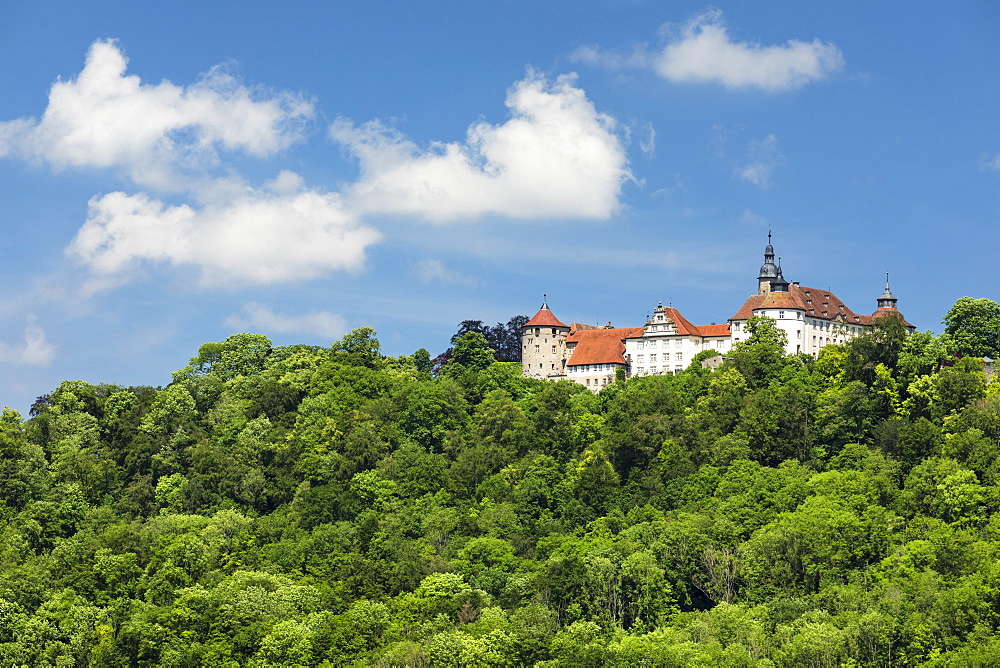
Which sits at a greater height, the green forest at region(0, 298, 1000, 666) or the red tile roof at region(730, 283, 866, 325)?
the red tile roof at region(730, 283, 866, 325)

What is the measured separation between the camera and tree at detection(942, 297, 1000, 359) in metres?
107

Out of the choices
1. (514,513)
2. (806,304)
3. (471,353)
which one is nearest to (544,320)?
(471,353)

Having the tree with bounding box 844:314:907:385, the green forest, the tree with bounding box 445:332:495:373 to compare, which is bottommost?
the green forest

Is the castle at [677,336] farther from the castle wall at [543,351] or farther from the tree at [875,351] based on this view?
the tree at [875,351]

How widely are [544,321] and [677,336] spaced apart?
14685 mm

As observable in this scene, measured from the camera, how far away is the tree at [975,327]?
107m

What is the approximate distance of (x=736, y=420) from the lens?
354ft

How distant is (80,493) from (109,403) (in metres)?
12.0

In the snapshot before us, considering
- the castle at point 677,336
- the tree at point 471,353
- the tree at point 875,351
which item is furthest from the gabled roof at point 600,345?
the tree at point 875,351

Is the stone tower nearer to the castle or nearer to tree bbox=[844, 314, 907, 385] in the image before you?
the castle

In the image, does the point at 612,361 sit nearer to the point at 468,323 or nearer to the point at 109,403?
the point at 468,323

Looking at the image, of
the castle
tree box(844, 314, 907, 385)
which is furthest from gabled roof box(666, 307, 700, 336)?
tree box(844, 314, 907, 385)

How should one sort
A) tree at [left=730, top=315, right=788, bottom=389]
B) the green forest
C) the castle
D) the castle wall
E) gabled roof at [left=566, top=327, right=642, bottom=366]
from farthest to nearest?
the castle wall, gabled roof at [left=566, top=327, right=642, bottom=366], the castle, tree at [left=730, top=315, right=788, bottom=389], the green forest

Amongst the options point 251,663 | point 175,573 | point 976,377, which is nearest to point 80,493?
point 175,573
